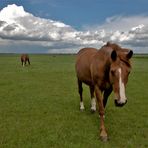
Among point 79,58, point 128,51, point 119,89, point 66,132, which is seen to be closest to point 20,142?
point 66,132

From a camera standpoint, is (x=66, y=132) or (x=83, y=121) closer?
(x=66, y=132)

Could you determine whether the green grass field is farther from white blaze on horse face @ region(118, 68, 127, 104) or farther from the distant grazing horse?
white blaze on horse face @ region(118, 68, 127, 104)

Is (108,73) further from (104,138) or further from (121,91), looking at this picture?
(104,138)

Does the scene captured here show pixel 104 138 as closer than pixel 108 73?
Yes

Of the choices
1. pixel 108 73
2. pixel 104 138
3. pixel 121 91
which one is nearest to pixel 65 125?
pixel 104 138

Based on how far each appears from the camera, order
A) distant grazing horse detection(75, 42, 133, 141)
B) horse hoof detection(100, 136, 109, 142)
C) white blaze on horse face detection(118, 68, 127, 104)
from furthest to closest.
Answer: horse hoof detection(100, 136, 109, 142)
distant grazing horse detection(75, 42, 133, 141)
white blaze on horse face detection(118, 68, 127, 104)

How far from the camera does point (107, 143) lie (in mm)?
7203

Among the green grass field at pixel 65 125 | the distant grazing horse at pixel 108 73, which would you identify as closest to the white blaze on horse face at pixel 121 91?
the distant grazing horse at pixel 108 73

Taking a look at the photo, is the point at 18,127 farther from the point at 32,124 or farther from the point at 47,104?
the point at 47,104

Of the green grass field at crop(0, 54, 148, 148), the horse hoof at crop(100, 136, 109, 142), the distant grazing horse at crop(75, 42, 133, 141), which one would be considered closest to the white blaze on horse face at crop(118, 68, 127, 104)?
the distant grazing horse at crop(75, 42, 133, 141)

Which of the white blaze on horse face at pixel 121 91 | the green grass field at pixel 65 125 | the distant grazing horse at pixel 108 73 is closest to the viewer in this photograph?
the white blaze on horse face at pixel 121 91

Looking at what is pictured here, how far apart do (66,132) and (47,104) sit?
4.53 m

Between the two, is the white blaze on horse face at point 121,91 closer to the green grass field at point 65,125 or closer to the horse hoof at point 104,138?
the green grass field at point 65,125

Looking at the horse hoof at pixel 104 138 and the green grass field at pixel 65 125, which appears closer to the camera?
the green grass field at pixel 65 125
